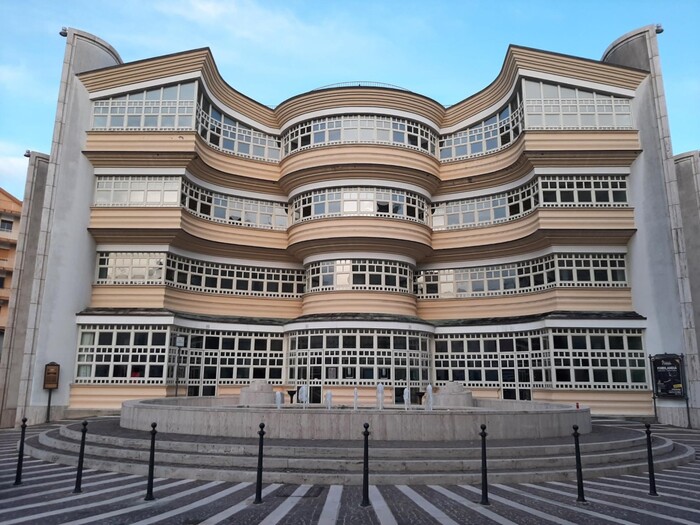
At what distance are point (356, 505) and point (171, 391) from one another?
2307 cm

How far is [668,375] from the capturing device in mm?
26844

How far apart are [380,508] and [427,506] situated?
89 cm

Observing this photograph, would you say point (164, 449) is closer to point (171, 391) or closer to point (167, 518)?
point (167, 518)

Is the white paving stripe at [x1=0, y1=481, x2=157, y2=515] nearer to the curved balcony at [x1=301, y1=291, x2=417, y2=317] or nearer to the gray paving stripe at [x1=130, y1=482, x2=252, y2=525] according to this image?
the gray paving stripe at [x1=130, y1=482, x2=252, y2=525]

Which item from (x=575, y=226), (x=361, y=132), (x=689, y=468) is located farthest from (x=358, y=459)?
(x=361, y=132)

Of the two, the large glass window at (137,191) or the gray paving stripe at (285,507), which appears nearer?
the gray paving stripe at (285,507)

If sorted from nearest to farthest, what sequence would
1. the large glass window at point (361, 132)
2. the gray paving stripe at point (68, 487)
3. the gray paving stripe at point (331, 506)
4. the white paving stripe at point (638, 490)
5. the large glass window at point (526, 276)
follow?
the gray paving stripe at point (331, 506), the gray paving stripe at point (68, 487), the white paving stripe at point (638, 490), the large glass window at point (526, 276), the large glass window at point (361, 132)

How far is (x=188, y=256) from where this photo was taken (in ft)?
109

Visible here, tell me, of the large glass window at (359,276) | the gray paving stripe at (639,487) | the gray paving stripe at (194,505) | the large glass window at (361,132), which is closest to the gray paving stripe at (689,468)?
Result: the gray paving stripe at (639,487)

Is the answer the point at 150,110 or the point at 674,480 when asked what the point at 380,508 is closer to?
the point at 674,480

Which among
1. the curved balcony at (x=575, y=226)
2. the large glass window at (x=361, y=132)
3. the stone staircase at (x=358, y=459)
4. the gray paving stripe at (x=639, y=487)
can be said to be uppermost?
the large glass window at (x=361, y=132)

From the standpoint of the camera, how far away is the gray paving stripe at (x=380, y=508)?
8.45 metres

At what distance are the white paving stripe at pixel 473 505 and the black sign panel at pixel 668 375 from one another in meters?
20.8

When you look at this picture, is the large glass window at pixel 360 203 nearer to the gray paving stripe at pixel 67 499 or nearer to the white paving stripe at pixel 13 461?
the white paving stripe at pixel 13 461
